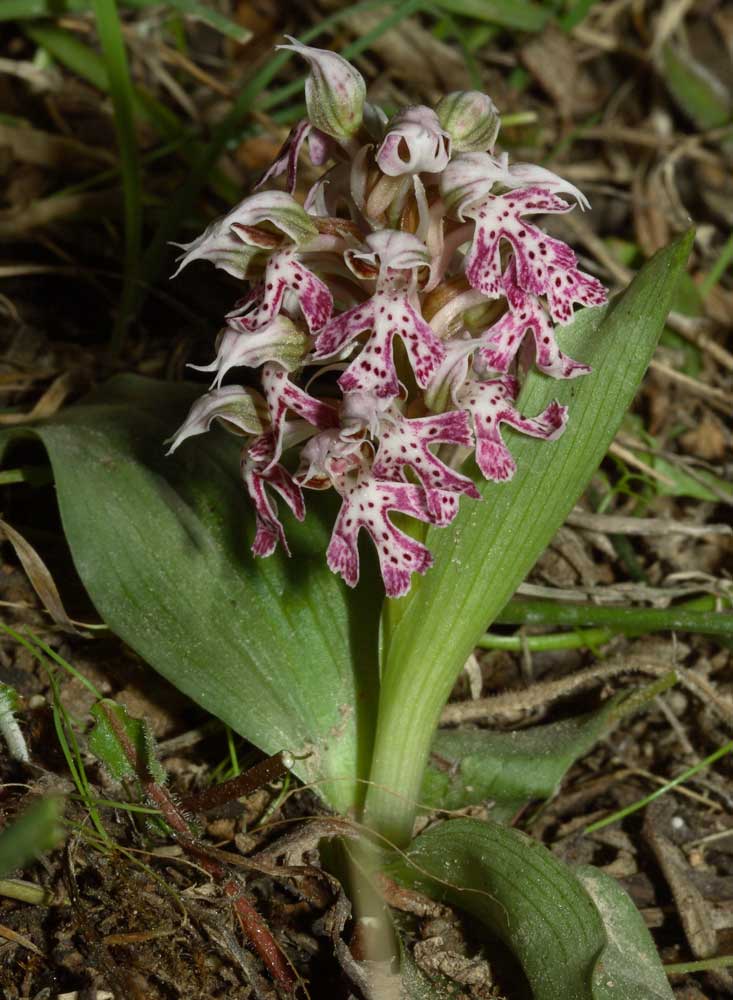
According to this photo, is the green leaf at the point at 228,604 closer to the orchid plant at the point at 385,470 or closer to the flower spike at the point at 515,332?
the orchid plant at the point at 385,470

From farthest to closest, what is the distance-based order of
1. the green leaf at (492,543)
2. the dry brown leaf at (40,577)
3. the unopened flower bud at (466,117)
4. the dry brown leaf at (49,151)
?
the dry brown leaf at (49,151) → the dry brown leaf at (40,577) → the green leaf at (492,543) → the unopened flower bud at (466,117)

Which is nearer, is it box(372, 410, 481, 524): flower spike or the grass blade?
box(372, 410, 481, 524): flower spike

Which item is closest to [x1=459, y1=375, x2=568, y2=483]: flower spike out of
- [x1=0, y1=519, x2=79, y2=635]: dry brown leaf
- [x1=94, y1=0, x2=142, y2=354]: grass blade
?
[x1=0, y1=519, x2=79, y2=635]: dry brown leaf

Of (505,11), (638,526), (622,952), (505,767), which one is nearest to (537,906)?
(622,952)

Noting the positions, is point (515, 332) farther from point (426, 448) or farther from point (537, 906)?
point (537, 906)

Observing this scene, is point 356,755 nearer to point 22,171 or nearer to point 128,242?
point 128,242

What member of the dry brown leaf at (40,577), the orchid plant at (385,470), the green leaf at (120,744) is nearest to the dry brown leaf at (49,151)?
the orchid plant at (385,470)

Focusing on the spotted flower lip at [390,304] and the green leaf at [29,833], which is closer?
the green leaf at [29,833]

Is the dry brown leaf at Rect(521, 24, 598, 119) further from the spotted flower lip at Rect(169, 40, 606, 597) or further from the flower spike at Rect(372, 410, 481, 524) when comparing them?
the flower spike at Rect(372, 410, 481, 524)
